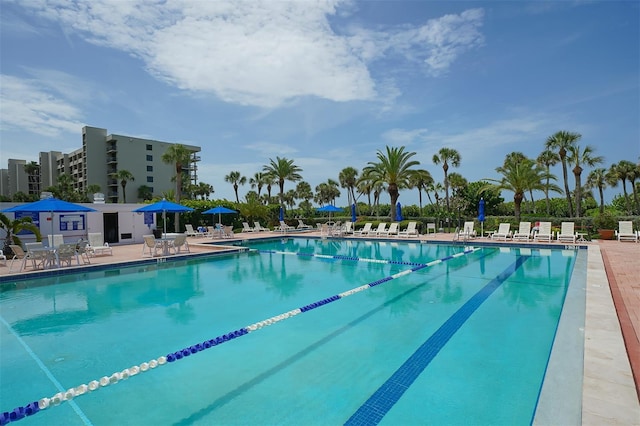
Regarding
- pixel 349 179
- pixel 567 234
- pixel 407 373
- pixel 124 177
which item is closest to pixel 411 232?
pixel 567 234

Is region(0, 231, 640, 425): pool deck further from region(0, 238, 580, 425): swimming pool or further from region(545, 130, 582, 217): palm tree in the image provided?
region(545, 130, 582, 217): palm tree

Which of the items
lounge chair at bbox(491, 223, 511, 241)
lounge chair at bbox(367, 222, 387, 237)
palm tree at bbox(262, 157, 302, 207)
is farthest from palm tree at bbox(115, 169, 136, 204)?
lounge chair at bbox(491, 223, 511, 241)

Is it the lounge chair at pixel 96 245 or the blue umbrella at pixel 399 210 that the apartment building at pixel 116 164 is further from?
the lounge chair at pixel 96 245

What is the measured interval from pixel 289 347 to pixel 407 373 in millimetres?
1799

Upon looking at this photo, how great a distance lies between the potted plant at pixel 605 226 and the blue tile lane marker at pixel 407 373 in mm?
14849

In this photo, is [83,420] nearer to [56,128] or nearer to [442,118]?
[442,118]

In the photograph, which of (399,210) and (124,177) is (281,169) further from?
(124,177)

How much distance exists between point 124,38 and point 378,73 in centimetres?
1094

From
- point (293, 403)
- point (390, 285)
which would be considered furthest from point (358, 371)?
point (390, 285)

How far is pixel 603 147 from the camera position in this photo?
28.8 metres

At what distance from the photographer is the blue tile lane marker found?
11.6 feet

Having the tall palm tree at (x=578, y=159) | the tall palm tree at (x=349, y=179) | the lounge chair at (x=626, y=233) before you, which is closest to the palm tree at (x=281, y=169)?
the tall palm tree at (x=349, y=179)

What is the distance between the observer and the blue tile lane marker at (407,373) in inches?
140

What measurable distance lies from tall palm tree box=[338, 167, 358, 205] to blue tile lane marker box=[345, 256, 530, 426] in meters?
42.3
